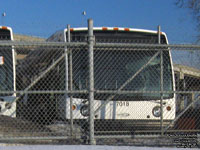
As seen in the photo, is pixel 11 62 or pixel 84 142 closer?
pixel 84 142

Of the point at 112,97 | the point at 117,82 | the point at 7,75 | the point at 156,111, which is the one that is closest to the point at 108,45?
the point at 112,97

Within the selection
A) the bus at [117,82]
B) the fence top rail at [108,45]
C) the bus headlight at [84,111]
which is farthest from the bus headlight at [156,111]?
the fence top rail at [108,45]

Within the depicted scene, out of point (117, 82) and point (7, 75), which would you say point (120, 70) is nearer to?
point (117, 82)

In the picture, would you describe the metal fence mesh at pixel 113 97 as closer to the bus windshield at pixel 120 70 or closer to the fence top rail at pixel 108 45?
the bus windshield at pixel 120 70

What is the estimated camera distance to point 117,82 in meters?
7.62

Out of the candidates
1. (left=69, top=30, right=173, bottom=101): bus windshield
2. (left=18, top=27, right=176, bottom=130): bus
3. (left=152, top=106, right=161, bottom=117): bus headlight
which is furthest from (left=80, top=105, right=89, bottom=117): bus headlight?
(left=152, top=106, right=161, bottom=117): bus headlight

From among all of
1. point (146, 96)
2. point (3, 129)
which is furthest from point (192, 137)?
point (3, 129)

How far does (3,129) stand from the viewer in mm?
6156

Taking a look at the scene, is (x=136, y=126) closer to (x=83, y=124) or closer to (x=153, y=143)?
(x=153, y=143)

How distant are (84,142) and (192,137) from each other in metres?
2.42

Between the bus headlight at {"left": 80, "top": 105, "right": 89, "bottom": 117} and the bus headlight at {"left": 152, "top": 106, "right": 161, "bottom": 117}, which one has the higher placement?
the bus headlight at {"left": 80, "top": 105, "right": 89, "bottom": 117}

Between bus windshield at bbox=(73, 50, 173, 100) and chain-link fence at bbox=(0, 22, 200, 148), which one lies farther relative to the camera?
bus windshield at bbox=(73, 50, 173, 100)

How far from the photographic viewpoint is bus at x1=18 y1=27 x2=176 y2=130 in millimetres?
7410

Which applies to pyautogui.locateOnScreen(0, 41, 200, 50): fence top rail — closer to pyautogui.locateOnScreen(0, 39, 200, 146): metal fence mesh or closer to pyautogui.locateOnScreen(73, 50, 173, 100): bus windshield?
pyautogui.locateOnScreen(0, 39, 200, 146): metal fence mesh
